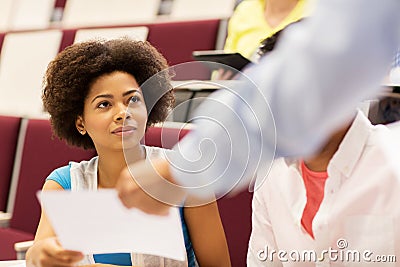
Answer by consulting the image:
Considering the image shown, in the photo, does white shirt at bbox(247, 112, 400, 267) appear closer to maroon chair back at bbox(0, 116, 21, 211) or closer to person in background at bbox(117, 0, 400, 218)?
person in background at bbox(117, 0, 400, 218)

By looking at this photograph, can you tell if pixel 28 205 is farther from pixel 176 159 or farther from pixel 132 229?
pixel 176 159

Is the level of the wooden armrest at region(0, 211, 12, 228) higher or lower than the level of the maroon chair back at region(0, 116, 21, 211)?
lower

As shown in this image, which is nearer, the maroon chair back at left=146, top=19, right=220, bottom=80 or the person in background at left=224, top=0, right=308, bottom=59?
the person in background at left=224, top=0, right=308, bottom=59

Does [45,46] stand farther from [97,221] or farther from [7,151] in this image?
[97,221]

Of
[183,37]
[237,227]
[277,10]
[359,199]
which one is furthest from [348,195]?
[183,37]

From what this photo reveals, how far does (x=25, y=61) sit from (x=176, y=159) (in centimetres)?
177

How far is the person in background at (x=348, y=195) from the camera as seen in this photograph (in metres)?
0.52

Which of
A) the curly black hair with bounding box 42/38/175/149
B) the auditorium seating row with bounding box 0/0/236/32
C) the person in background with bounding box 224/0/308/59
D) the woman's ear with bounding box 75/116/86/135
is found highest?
the auditorium seating row with bounding box 0/0/236/32

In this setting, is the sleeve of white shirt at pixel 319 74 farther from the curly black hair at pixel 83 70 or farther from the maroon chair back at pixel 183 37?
the maroon chair back at pixel 183 37

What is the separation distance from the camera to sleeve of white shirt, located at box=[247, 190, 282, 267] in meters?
0.67

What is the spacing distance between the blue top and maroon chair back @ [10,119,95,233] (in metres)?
0.49

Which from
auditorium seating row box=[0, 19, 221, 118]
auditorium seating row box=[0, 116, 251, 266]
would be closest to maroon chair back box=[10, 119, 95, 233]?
auditorium seating row box=[0, 116, 251, 266]

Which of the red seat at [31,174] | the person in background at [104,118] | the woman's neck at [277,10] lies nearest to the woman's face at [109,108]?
the person in background at [104,118]

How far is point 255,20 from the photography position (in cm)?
137
